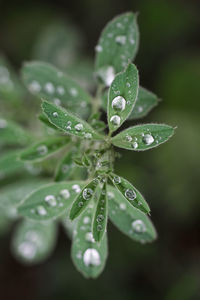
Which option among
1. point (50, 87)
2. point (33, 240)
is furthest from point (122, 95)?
point (33, 240)

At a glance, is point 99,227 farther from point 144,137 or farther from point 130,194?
point 144,137

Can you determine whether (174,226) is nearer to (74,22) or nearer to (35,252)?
(35,252)

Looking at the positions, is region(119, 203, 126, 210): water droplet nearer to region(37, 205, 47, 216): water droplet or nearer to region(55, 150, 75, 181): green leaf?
region(55, 150, 75, 181): green leaf

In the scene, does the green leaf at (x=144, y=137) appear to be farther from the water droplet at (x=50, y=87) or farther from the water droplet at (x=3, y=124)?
the water droplet at (x=3, y=124)

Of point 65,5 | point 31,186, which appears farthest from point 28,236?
point 65,5

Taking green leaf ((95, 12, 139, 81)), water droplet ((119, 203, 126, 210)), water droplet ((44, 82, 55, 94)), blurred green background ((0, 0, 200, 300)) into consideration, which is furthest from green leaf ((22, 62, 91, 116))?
blurred green background ((0, 0, 200, 300))

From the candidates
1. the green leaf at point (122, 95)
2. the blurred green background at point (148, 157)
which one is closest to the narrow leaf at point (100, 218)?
the green leaf at point (122, 95)
